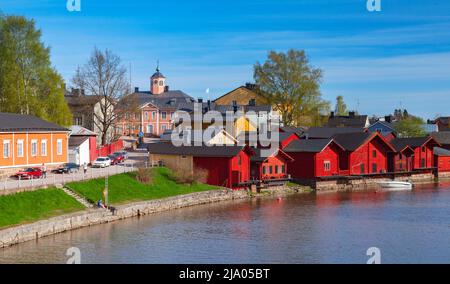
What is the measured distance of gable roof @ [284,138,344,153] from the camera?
6800cm

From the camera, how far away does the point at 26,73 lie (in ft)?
200

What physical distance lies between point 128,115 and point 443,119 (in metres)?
93.8

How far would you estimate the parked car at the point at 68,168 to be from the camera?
5106 cm

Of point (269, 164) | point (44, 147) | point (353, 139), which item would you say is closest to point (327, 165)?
point (353, 139)

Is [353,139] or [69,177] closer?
[69,177]

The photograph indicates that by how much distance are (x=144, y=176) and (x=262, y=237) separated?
629 inches

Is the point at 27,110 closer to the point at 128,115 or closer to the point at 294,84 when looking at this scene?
the point at 128,115

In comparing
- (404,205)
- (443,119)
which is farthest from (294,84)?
(443,119)

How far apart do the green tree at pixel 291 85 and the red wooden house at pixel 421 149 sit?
11633mm

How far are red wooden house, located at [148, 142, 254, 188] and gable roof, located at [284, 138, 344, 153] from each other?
30.3ft

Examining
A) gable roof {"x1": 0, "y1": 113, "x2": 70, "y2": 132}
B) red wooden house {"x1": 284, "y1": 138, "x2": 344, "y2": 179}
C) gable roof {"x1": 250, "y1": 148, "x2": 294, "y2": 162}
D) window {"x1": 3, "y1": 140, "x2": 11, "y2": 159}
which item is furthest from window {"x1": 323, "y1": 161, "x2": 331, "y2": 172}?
window {"x1": 3, "y1": 140, "x2": 11, "y2": 159}

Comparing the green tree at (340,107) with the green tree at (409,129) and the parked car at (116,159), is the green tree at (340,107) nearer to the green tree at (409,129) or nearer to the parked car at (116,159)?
the green tree at (409,129)

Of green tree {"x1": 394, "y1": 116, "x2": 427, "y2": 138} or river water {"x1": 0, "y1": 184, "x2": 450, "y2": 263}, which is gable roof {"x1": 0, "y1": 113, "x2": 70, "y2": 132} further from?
green tree {"x1": 394, "y1": 116, "x2": 427, "y2": 138}

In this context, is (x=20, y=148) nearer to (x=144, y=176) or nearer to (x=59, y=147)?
(x=59, y=147)
